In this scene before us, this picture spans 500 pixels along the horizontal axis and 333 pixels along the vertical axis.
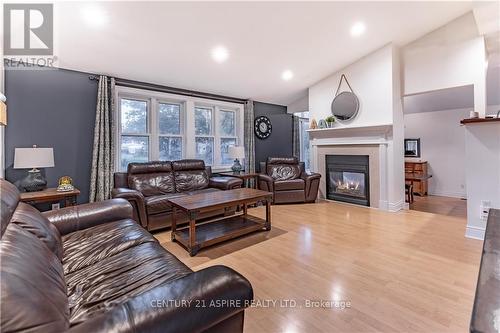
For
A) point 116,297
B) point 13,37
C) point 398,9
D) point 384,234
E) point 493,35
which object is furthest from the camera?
point 493,35

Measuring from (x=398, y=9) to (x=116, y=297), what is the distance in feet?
14.3

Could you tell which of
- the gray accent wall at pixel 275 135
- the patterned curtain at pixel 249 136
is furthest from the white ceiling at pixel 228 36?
the gray accent wall at pixel 275 135

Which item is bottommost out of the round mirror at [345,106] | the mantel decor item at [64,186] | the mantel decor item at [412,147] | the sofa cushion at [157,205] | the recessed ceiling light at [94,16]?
the sofa cushion at [157,205]

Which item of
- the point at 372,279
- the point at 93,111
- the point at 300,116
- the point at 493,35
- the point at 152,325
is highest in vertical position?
the point at 493,35

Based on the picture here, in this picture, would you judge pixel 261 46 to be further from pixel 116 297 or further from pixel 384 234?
pixel 116 297

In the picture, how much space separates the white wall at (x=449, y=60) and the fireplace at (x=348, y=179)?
1.47 m

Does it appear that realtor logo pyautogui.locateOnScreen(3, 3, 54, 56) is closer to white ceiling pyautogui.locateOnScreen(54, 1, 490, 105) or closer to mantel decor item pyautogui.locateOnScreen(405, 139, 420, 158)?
white ceiling pyautogui.locateOnScreen(54, 1, 490, 105)

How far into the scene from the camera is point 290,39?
362 centimetres

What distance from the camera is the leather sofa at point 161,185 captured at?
317cm

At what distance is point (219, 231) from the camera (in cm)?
296

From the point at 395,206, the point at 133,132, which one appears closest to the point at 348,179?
the point at 395,206

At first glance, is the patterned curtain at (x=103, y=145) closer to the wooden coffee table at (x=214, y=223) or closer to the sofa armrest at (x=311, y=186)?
the wooden coffee table at (x=214, y=223)

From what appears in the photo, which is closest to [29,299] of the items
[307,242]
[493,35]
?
[307,242]

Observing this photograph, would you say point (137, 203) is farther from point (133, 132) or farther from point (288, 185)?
point (288, 185)
